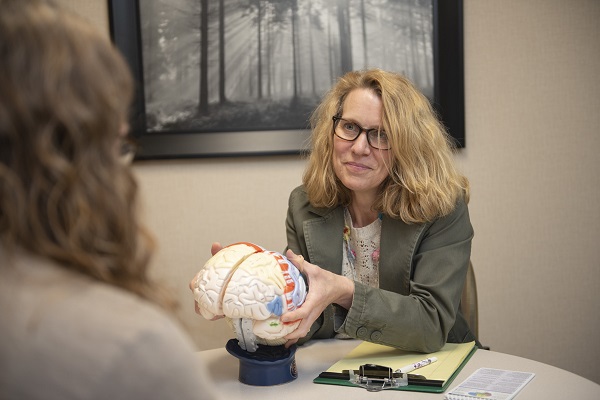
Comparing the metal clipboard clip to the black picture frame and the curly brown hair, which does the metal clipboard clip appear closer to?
the curly brown hair

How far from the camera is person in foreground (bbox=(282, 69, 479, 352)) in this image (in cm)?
213

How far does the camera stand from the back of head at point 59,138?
2.79ft

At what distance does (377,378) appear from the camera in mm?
1886

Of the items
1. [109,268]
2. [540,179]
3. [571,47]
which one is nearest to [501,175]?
[540,179]

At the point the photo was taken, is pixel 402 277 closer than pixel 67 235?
No

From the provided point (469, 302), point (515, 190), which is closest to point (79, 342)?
point (469, 302)

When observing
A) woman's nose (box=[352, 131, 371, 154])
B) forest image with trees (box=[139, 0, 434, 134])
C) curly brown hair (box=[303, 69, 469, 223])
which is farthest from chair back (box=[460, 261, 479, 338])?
forest image with trees (box=[139, 0, 434, 134])

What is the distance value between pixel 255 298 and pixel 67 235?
92 centimetres

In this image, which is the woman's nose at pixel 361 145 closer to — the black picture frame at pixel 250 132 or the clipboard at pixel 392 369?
the clipboard at pixel 392 369

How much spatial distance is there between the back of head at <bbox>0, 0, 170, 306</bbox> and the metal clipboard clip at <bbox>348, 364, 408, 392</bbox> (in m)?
1.08

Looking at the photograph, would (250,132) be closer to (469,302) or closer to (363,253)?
(363,253)

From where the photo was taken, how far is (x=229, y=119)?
312 centimetres

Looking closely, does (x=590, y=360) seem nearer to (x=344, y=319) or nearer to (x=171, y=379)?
(x=344, y=319)

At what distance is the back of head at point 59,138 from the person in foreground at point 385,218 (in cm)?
125
